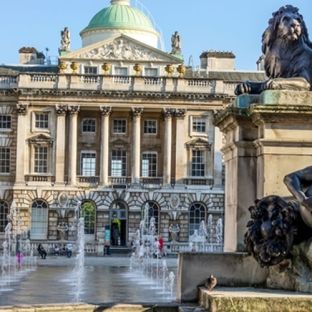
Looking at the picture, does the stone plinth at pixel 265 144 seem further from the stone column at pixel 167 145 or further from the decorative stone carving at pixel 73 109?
the decorative stone carving at pixel 73 109

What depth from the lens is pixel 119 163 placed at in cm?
7325

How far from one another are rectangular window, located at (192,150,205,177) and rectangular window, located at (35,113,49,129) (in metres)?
12.3

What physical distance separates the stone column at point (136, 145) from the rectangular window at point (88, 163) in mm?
3340

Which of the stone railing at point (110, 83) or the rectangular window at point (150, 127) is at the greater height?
the stone railing at point (110, 83)

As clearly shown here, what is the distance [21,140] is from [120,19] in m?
16.3

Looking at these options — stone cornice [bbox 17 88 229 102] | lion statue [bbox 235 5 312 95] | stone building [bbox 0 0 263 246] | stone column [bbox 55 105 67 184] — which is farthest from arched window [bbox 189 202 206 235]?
lion statue [bbox 235 5 312 95]

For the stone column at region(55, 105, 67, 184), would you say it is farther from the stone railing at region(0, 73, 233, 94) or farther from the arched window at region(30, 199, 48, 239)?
the arched window at region(30, 199, 48, 239)

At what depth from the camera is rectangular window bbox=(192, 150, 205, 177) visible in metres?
72.7

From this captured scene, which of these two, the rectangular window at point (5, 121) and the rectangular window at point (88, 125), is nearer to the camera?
the rectangular window at point (5, 121)

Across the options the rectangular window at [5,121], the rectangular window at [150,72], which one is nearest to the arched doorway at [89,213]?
the rectangular window at [5,121]

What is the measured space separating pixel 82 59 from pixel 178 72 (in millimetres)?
8160

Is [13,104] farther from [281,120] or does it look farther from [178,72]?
[281,120]

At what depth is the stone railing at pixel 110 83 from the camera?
7200cm

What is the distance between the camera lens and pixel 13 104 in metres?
72.9
